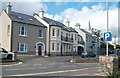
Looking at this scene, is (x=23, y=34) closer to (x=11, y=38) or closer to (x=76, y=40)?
(x=11, y=38)

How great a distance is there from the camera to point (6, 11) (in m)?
44.5

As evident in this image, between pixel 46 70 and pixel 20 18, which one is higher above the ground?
pixel 20 18

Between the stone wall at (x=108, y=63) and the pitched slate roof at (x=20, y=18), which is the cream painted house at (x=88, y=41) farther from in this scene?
the stone wall at (x=108, y=63)

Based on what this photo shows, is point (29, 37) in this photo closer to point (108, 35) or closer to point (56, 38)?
point (56, 38)

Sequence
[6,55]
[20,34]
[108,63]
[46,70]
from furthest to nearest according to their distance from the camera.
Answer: [20,34] < [6,55] < [46,70] < [108,63]

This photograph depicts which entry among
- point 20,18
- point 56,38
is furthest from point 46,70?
point 56,38

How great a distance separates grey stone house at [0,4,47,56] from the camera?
139 ft

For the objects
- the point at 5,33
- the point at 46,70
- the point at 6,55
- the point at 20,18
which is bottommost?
the point at 46,70

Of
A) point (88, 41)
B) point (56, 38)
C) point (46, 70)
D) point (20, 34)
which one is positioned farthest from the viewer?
point (88, 41)

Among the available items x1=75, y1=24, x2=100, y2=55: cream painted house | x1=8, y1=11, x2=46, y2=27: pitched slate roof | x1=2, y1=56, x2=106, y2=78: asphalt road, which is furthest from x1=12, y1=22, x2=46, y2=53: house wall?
x1=75, y1=24, x2=100, y2=55: cream painted house

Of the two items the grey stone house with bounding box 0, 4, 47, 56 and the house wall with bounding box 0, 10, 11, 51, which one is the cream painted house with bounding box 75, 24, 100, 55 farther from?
the house wall with bounding box 0, 10, 11, 51

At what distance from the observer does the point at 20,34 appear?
4381 cm

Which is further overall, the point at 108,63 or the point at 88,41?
the point at 88,41

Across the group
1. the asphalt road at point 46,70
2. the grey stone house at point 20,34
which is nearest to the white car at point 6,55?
the asphalt road at point 46,70
